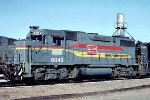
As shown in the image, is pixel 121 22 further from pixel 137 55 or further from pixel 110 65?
pixel 110 65

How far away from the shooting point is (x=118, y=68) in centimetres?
2520

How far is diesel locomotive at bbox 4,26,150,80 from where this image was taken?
19.0 m

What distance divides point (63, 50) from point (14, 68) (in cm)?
389

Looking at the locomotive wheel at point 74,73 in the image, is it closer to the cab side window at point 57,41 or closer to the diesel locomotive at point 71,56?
the diesel locomotive at point 71,56

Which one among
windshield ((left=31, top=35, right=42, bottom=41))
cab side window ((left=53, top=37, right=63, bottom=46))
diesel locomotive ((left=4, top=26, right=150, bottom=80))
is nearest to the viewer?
diesel locomotive ((left=4, top=26, right=150, bottom=80))

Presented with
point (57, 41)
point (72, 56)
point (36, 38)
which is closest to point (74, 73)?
point (72, 56)

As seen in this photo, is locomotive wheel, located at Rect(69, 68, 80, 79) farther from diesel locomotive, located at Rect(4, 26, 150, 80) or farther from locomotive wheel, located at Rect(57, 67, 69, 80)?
locomotive wheel, located at Rect(57, 67, 69, 80)

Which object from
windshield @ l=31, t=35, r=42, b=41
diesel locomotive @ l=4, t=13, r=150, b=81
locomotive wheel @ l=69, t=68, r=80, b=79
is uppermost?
windshield @ l=31, t=35, r=42, b=41

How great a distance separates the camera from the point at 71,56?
846 inches

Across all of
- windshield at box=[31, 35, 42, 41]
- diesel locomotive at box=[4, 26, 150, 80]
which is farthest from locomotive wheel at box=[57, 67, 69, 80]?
windshield at box=[31, 35, 42, 41]

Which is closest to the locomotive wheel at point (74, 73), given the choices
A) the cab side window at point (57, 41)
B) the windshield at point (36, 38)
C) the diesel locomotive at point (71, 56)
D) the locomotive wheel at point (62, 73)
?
the diesel locomotive at point (71, 56)

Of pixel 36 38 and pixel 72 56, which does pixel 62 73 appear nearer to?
pixel 72 56

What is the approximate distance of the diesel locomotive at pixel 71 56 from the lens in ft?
62.2

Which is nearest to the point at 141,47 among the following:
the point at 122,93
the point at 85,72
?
the point at 85,72
